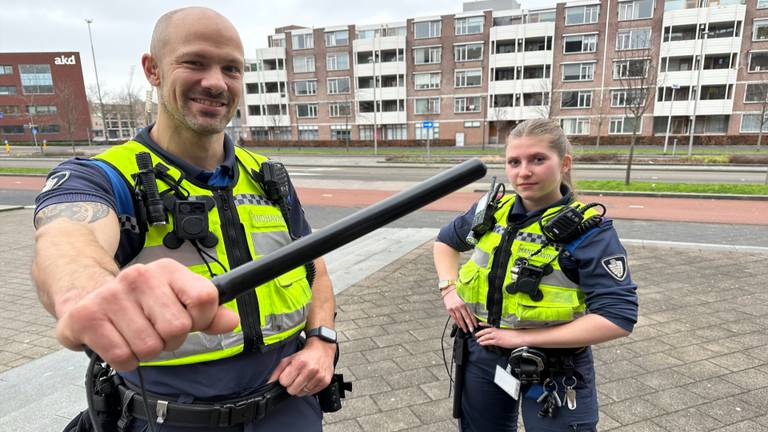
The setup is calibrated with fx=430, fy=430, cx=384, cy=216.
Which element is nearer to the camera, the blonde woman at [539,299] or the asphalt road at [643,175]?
the blonde woman at [539,299]

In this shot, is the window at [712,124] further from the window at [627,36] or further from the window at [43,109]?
the window at [43,109]

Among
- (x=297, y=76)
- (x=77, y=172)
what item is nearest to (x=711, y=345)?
(x=77, y=172)

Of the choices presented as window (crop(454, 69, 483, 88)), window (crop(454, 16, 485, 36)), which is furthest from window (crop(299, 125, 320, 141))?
window (crop(454, 16, 485, 36))

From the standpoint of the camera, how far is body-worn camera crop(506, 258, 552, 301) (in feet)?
6.26

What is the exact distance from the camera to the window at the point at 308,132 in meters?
49.9

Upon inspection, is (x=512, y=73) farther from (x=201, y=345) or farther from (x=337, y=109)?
(x=201, y=345)

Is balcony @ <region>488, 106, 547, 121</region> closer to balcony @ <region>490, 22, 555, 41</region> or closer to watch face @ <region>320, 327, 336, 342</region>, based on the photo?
balcony @ <region>490, 22, 555, 41</region>

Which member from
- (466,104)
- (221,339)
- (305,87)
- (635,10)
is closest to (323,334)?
(221,339)

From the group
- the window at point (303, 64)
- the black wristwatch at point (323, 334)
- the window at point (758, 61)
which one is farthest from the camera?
the window at point (303, 64)

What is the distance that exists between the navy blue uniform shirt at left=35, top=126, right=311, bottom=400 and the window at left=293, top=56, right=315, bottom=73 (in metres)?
51.7

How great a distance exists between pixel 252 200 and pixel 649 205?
1251 centimetres

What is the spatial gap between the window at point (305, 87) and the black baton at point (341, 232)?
51783 millimetres

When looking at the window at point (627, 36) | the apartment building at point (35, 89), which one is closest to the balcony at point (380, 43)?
the window at point (627, 36)

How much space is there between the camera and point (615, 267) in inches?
71.4
